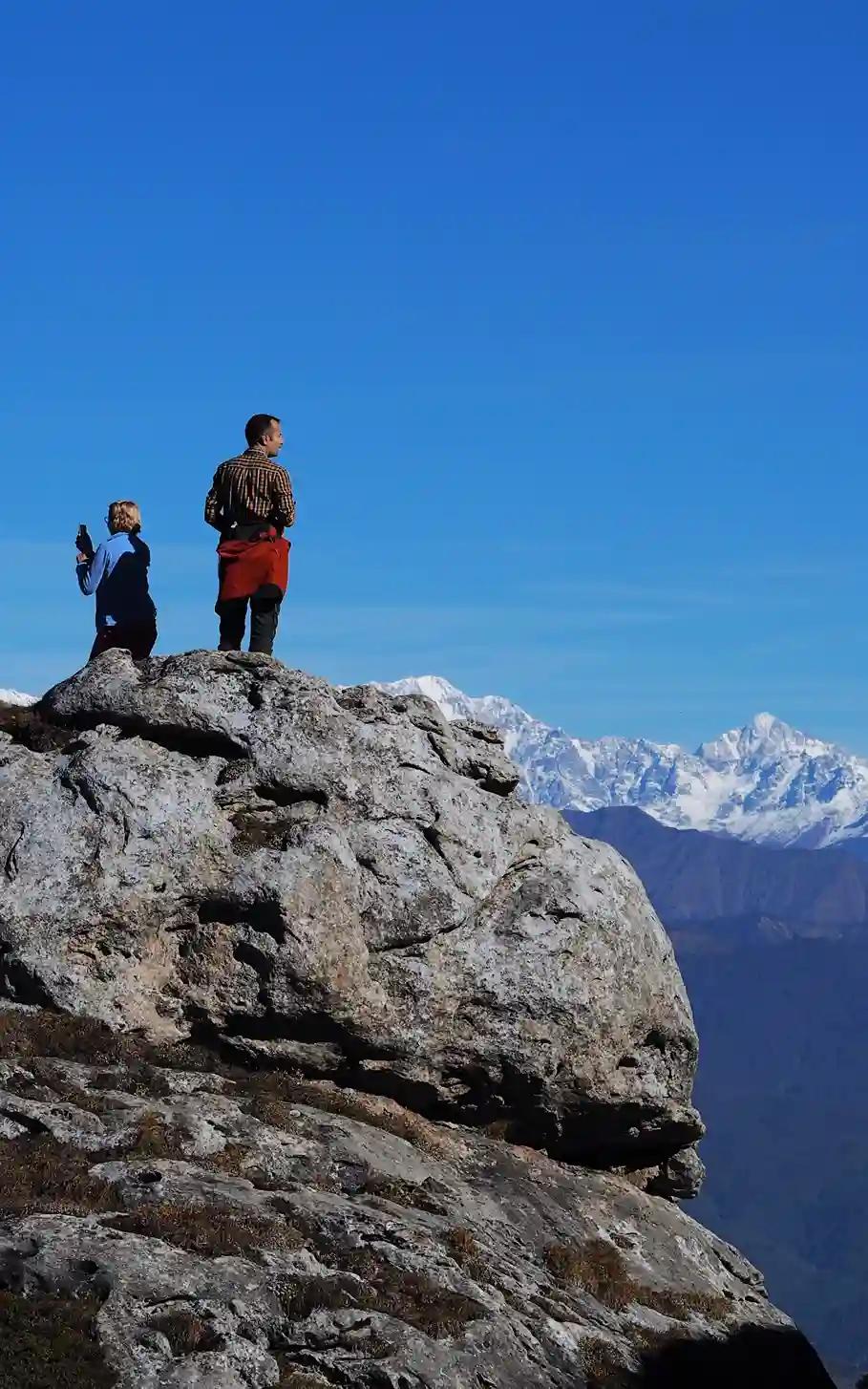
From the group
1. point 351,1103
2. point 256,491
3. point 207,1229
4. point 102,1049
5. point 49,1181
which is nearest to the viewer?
point 207,1229

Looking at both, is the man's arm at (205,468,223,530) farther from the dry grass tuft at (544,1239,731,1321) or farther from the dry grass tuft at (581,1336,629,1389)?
the dry grass tuft at (581,1336,629,1389)

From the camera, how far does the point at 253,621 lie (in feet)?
101

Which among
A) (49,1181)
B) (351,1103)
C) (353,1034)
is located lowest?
(49,1181)

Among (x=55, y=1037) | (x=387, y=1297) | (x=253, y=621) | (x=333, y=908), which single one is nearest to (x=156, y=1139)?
(x=55, y=1037)

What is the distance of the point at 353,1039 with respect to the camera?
26344mm

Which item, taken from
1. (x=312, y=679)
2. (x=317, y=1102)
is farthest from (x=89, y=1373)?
(x=312, y=679)

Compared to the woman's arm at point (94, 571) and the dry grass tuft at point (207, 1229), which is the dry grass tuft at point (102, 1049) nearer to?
the dry grass tuft at point (207, 1229)

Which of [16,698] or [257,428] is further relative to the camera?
[16,698]

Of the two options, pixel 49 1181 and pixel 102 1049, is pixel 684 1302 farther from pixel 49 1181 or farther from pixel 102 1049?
pixel 49 1181

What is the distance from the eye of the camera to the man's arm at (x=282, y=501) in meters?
30.5

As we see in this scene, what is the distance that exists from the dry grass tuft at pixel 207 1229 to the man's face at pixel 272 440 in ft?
48.4

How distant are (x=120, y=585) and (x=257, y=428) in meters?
3.86

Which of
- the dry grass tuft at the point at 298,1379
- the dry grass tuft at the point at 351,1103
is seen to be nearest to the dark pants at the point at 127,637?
the dry grass tuft at the point at 351,1103

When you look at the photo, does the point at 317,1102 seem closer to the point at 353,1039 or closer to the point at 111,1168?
the point at 353,1039
